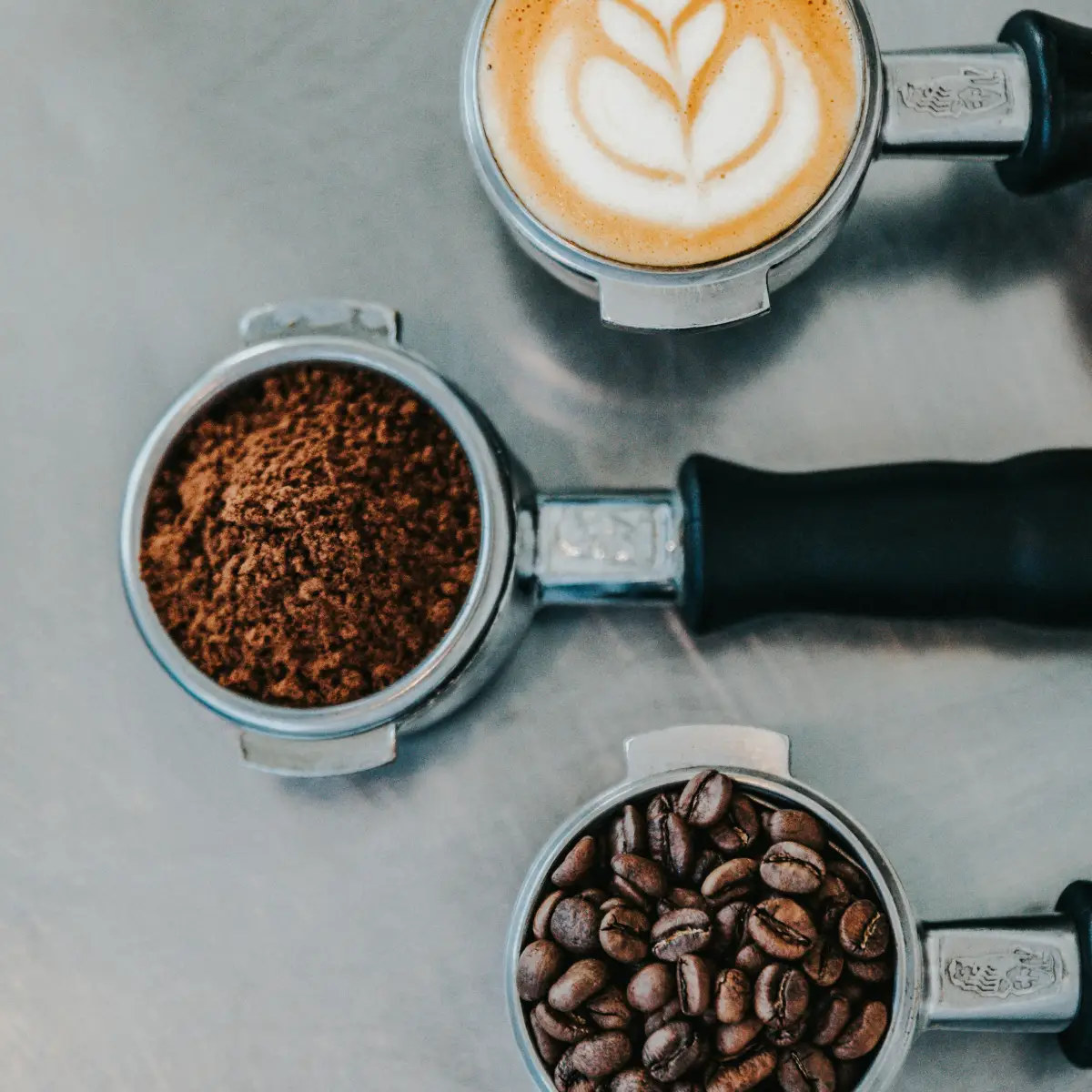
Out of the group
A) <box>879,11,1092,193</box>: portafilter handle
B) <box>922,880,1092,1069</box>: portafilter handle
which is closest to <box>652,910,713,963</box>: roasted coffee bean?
<box>922,880,1092,1069</box>: portafilter handle

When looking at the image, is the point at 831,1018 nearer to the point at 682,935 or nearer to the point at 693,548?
the point at 682,935

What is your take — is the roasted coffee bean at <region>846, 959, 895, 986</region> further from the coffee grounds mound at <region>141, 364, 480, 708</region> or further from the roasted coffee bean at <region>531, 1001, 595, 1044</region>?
the coffee grounds mound at <region>141, 364, 480, 708</region>

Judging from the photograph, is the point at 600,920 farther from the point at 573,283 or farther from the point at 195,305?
the point at 195,305

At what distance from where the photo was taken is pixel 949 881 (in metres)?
0.77

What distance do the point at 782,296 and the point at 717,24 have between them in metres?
0.18

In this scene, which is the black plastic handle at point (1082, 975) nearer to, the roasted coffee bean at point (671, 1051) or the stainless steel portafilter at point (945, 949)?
the stainless steel portafilter at point (945, 949)

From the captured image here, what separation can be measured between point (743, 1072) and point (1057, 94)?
0.58 m

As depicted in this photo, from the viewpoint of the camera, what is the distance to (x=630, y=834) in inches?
26.8

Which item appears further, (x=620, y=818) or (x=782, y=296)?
(x=782, y=296)

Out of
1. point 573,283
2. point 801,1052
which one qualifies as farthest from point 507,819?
point 573,283

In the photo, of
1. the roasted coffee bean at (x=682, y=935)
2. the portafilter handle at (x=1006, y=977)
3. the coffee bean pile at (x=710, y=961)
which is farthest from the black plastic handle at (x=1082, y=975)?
the roasted coffee bean at (x=682, y=935)

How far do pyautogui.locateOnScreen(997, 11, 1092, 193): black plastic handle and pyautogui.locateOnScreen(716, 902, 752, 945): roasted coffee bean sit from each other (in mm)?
471

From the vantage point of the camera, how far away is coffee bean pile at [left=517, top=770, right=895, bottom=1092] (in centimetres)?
64

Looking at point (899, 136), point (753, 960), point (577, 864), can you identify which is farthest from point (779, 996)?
point (899, 136)
